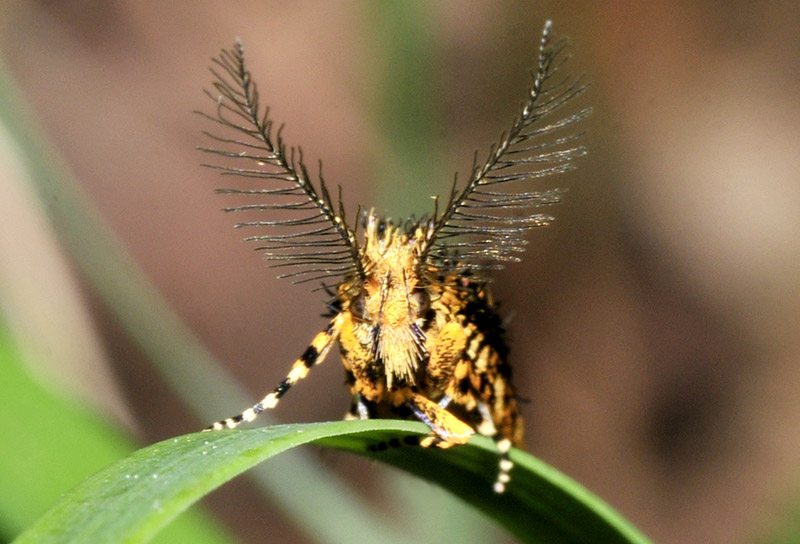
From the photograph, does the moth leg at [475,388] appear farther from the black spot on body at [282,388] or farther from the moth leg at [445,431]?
the black spot on body at [282,388]

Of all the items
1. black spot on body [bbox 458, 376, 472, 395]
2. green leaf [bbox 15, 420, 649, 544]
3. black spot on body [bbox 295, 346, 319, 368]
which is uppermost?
black spot on body [bbox 295, 346, 319, 368]

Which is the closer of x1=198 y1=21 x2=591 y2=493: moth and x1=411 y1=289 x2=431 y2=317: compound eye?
x1=198 y1=21 x2=591 y2=493: moth

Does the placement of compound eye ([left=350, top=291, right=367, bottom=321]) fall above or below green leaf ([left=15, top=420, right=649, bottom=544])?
above

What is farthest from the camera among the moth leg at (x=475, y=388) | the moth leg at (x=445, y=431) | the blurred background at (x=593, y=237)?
the blurred background at (x=593, y=237)

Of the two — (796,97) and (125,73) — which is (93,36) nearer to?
(125,73)

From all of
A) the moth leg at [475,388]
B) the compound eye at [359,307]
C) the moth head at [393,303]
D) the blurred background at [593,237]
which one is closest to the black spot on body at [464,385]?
the moth leg at [475,388]

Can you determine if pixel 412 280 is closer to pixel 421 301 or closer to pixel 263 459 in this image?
pixel 421 301

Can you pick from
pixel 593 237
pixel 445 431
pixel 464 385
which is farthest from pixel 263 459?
pixel 593 237

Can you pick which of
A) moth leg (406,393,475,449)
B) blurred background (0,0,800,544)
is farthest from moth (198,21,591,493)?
blurred background (0,0,800,544)

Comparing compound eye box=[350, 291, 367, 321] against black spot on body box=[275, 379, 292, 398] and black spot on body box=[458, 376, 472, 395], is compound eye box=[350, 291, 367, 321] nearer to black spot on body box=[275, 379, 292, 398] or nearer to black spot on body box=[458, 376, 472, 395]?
black spot on body box=[275, 379, 292, 398]
